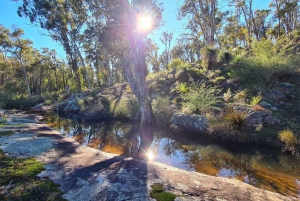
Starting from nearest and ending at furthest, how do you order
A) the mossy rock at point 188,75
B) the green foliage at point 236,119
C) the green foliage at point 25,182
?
the green foliage at point 25,182, the green foliage at point 236,119, the mossy rock at point 188,75

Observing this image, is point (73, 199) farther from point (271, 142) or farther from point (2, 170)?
point (271, 142)

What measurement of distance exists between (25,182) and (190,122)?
6305 millimetres

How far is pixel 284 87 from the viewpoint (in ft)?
27.9

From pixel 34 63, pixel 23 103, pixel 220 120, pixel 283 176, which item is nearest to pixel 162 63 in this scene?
pixel 34 63

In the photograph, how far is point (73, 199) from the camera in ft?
9.01

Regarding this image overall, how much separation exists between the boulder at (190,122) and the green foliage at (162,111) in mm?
979

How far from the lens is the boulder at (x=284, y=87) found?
8.31m

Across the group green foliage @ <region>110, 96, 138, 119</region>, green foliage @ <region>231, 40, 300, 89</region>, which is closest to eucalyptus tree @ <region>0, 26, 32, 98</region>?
green foliage @ <region>110, 96, 138, 119</region>

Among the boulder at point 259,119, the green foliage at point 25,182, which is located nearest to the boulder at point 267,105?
the boulder at point 259,119

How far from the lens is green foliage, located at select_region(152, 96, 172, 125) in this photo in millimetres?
9906

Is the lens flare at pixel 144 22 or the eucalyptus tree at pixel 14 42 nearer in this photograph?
the lens flare at pixel 144 22

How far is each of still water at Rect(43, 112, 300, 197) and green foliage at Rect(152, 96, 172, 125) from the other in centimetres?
134

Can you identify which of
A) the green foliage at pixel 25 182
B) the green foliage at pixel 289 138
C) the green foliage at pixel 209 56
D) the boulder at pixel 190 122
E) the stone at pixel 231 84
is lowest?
the green foliage at pixel 25 182

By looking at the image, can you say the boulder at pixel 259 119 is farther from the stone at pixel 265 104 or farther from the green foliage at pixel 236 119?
the stone at pixel 265 104
